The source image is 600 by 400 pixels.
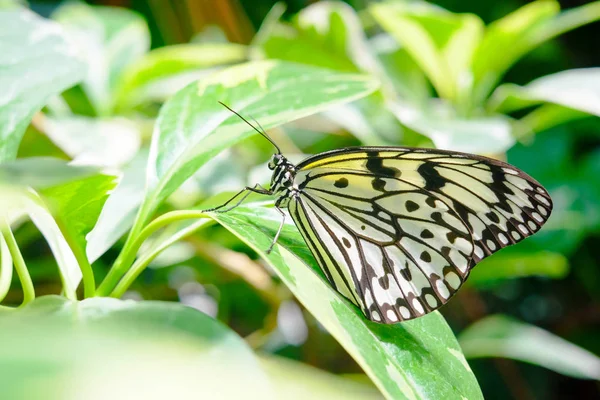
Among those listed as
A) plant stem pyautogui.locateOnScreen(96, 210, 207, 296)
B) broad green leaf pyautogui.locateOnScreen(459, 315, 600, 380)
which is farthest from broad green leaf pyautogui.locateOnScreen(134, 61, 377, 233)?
broad green leaf pyautogui.locateOnScreen(459, 315, 600, 380)

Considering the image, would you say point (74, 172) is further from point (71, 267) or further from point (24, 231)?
point (24, 231)

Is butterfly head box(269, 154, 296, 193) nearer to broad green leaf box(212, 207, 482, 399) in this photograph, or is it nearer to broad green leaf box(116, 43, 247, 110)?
broad green leaf box(212, 207, 482, 399)

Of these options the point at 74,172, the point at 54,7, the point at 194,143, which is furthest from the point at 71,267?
the point at 54,7

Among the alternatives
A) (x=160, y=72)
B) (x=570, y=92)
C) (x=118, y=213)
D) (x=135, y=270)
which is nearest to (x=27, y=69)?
(x=118, y=213)

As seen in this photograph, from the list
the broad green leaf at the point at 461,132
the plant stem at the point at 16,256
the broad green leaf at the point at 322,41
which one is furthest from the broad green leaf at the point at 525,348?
the plant stem at the point at 16,256

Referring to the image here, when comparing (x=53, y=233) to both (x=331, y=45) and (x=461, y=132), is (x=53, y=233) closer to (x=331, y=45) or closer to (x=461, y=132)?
(x=461, y=132)

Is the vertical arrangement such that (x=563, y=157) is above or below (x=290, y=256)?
above
